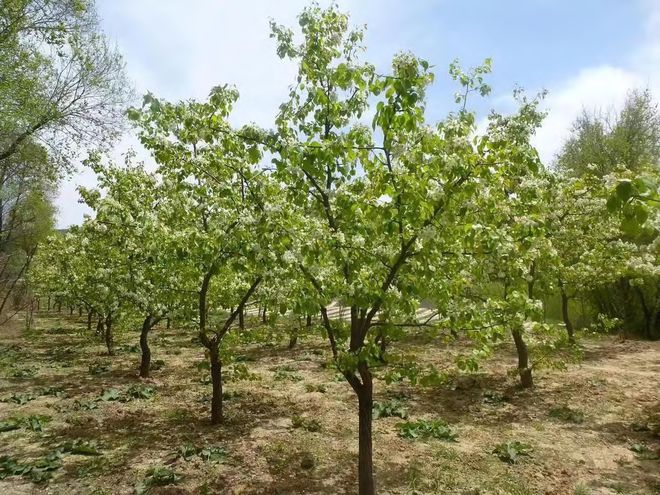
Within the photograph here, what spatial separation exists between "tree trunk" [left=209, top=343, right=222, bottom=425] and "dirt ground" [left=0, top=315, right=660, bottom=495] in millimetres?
304

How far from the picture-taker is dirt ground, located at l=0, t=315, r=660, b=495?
839 centimetres

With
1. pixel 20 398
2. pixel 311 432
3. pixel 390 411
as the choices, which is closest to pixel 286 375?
pixel 390 411

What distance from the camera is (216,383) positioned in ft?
37.3

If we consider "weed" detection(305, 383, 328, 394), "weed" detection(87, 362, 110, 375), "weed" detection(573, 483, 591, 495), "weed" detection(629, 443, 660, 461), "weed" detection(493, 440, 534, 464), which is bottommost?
"weed" detection(573, 483, 591, 495)

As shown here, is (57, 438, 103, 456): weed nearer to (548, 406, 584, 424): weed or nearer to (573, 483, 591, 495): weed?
Result: (573, 483, 591, 495): weed

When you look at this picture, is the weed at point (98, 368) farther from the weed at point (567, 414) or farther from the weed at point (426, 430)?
the weed at point (567, 414)

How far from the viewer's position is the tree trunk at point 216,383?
11164 millimetres

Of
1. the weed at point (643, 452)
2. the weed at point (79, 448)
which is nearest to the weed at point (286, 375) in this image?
the weed at point (79, 448)

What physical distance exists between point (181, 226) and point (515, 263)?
8.10m

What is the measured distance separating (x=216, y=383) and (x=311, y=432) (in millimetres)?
2676

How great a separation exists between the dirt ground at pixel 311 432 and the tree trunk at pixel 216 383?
304 mm

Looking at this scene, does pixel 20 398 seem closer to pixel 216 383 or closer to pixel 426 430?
pixel 216 383

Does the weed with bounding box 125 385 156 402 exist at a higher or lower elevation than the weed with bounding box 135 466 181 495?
higher

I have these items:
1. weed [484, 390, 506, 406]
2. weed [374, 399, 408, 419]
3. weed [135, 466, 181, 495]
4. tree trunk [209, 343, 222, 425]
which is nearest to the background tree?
tree trunk [209, 343, 222, 425]
